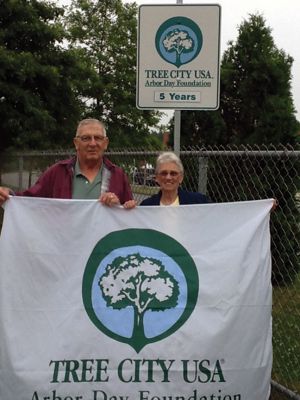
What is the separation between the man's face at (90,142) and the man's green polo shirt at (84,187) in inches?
3.7

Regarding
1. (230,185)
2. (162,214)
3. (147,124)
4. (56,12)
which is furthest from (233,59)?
(147,124)

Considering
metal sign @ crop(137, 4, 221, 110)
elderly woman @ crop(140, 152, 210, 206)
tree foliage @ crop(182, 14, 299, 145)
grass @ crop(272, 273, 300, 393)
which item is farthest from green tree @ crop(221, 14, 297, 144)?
elderly woman @ crop(140, 152, 210, 206)

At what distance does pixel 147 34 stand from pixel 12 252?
1868mm

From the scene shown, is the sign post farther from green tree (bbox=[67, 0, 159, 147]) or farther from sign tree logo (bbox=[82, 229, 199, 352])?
green tree (bbox=[67, 0, 159, 147])

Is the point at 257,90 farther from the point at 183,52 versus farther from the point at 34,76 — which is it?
the point at 34,76

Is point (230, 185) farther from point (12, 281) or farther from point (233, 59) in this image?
point (12, 281)

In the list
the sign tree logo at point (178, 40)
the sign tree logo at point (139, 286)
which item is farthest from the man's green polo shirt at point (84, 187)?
the sign tree logo at point (178, 40)

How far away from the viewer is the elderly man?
131 inches

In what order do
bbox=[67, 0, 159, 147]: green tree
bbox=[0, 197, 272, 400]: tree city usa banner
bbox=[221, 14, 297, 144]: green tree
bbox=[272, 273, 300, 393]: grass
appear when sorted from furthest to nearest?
bbox=[67, 0, 159, 147]: green tree → bbox=[221, 14, 297, 144]: green tree → bbox=[272, 273, 300, 393]: grass → bbox=[0, 197, 272, 400]: tree city usa banner

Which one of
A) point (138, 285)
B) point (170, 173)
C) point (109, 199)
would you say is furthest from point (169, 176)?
point (138, 285)

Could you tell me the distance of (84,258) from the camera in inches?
120

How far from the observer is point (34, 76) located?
10961 millimetres

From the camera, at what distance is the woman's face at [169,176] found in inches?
130

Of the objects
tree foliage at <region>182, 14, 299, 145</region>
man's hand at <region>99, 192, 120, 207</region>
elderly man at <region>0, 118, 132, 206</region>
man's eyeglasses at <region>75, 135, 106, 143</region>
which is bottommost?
man's hand at <region>99, 192, 120, 207</region>
